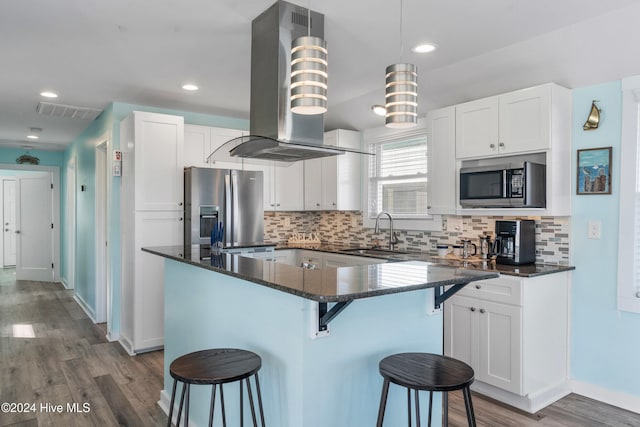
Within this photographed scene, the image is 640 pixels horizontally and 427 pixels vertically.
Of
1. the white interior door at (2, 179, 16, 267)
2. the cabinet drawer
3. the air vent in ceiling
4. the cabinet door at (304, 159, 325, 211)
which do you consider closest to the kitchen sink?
the cabinet door at (304, 159, 325, 211)

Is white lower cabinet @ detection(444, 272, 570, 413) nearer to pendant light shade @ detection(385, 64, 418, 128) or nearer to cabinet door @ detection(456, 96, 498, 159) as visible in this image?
cabinet door @ detection(456, 96, 498, 159)

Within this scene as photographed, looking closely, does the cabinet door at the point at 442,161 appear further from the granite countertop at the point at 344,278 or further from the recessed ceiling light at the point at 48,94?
the recessed ceiling light at the point at 48,94

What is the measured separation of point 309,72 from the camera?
1.77 meters

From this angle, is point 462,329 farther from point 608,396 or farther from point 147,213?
point 147,213

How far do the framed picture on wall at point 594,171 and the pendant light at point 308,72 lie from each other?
7.46ft

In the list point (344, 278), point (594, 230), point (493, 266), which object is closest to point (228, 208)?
point (493, 266)

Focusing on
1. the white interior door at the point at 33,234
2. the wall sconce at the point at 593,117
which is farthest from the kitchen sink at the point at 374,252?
the white interior door at the point at 33,234

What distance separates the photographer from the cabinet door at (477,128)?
10.8 ft

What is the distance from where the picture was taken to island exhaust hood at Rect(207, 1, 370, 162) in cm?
242

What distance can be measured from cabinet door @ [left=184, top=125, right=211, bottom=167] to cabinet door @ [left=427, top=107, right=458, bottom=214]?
Answer: 7.72 feet

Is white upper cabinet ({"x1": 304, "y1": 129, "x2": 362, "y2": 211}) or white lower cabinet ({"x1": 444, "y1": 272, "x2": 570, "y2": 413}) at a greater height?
white upper cabinet ({"x1": 304, "y1": 129, "x2": 362, "y2": 211})

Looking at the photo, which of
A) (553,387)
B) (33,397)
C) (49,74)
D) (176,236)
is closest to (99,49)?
(49,74)

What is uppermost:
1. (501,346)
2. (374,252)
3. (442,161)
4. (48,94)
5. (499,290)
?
(48,94)

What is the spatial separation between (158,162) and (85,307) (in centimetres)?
294
